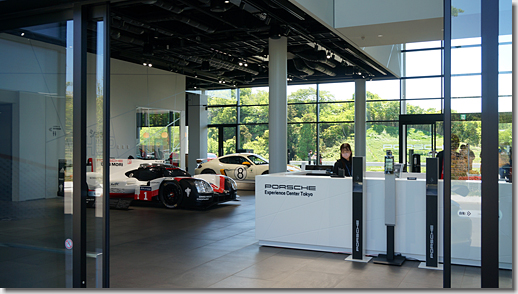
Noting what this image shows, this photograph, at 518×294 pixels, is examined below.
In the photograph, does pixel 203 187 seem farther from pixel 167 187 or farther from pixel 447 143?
pixel 447 143

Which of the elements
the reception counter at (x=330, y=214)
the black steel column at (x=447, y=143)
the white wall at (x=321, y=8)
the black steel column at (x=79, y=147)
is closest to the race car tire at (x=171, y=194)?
the reception counter at (x=330, y=214)

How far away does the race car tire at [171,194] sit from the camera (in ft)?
31.6

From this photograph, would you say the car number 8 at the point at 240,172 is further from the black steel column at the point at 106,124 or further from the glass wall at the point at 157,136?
the black steel column at the point at 106,124

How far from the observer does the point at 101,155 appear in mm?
3092

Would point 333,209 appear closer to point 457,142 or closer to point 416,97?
point 457,142

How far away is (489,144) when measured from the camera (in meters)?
2.29

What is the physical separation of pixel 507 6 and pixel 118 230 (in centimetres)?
664

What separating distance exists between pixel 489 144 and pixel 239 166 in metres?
11.9

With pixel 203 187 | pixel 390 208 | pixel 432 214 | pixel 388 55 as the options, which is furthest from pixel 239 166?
pixel 432 214

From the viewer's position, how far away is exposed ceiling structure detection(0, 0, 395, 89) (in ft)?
28.5

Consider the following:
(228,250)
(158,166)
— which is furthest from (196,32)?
(228,250)

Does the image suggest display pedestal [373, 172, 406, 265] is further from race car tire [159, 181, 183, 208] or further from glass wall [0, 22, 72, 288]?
race car tire [159, 181, 183, 208]

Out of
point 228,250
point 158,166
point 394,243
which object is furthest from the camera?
point 158,166

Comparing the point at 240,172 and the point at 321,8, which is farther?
the point at 240,172
